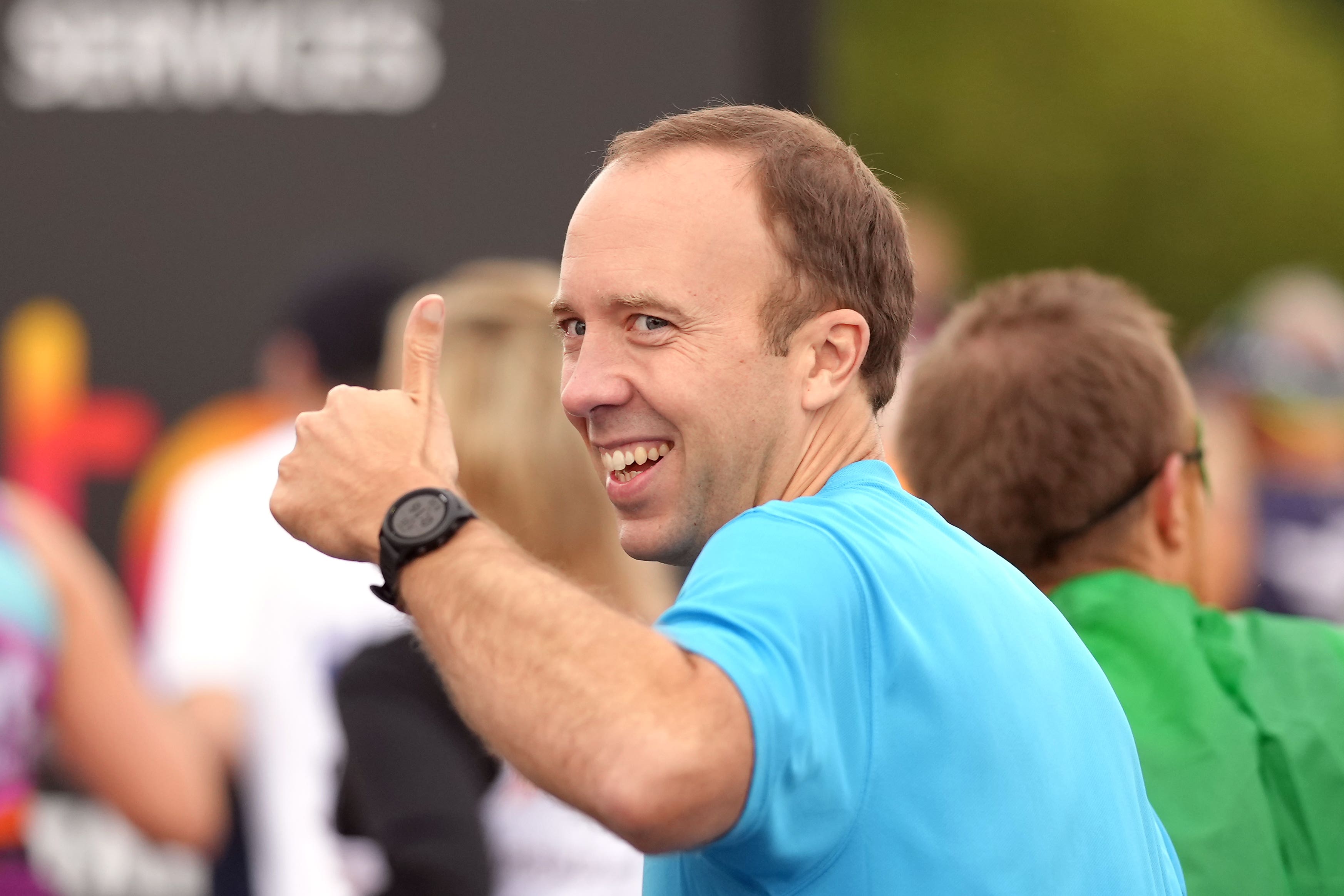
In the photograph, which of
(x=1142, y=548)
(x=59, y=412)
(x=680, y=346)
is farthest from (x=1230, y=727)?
(x=59, y=412)

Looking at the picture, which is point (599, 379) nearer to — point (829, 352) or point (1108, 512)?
point (829, 352)

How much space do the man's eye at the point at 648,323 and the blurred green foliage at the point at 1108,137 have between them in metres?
16.3

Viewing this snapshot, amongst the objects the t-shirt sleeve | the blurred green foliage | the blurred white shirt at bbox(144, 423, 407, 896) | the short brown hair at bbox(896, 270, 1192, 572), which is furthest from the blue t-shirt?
the blurred green foliage

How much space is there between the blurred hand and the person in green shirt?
3.52 ft

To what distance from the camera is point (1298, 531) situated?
247 inches

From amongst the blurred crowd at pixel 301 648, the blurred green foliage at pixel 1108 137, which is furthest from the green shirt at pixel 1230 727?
the blurred green foliage at pixel 1108 137

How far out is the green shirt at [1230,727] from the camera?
239cm

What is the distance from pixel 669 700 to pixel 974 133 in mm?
17082

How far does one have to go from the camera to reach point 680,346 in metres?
1.93

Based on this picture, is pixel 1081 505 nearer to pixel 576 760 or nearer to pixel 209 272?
pixel 576 760

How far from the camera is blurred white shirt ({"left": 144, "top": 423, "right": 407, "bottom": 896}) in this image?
396cm

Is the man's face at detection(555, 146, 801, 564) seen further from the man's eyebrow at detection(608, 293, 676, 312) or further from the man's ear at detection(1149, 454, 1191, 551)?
the man's ear at detection(1149, 454, 1191, 551)

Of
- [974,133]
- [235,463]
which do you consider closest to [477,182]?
[235,463]

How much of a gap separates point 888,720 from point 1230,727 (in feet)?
3.28
